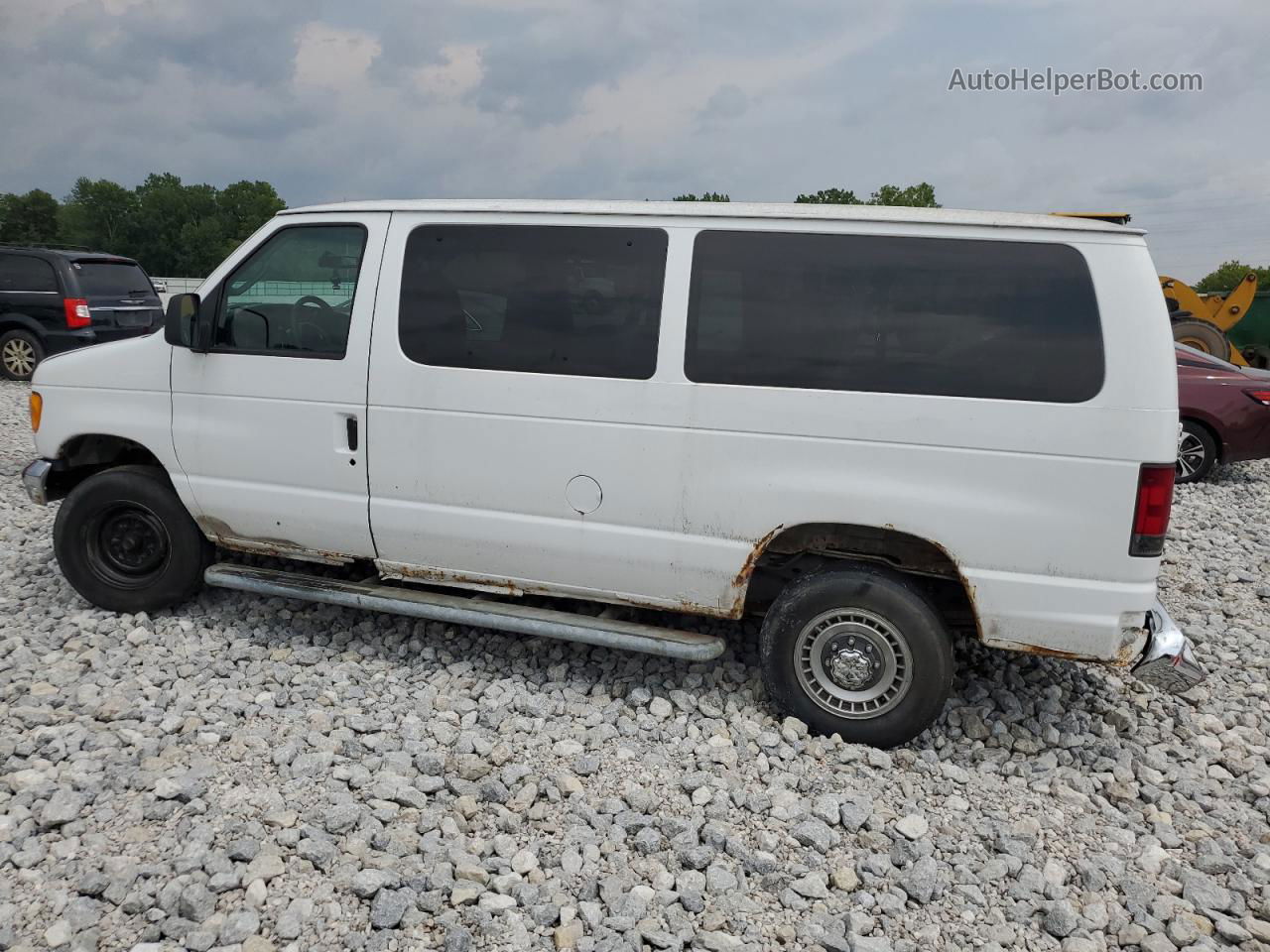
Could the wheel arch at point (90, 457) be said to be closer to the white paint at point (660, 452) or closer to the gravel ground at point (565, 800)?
the white paint at point (660, 452)

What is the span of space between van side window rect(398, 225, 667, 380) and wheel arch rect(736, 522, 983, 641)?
3.14 ft

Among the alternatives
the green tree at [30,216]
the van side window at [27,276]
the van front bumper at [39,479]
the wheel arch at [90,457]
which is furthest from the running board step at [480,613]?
the green tree at [30,216]

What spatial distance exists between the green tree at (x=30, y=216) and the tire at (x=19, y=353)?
7867 centimetres

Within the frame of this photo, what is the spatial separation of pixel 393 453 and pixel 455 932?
7.30ft

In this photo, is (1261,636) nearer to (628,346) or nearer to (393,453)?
(628,346)

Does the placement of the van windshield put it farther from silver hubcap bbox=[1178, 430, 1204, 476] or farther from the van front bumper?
silver hubcap bbox=[1178, 430, 1204, 476]

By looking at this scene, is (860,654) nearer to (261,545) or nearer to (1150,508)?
(1150,508)

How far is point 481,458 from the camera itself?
4.19 meters

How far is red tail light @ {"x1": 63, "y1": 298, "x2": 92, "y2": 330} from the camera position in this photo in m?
12.4

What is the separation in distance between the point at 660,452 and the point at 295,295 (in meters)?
2.06

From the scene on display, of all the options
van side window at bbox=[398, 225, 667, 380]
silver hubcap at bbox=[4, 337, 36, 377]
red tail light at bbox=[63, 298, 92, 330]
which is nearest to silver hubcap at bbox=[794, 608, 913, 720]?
van side window at bbox=[398, 225, 667, 380]

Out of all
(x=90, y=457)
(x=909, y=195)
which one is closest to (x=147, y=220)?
(x=909, y=195)

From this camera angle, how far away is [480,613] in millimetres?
4305

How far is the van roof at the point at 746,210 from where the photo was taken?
3.63 metres
